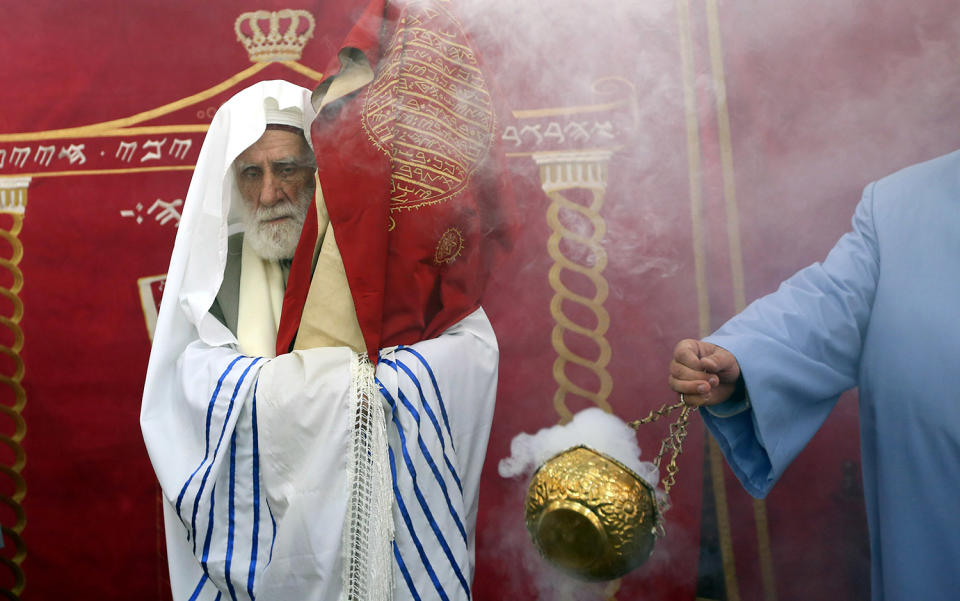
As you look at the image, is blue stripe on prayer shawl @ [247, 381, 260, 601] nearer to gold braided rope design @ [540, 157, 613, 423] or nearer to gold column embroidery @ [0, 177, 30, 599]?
gold braided rope design @ [540, 157, 613, 423]

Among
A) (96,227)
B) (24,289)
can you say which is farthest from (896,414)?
(24,289)

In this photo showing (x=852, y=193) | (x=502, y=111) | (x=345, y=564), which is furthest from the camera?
(x=852, y=193)

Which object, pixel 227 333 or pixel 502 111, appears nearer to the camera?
pixel 227 333

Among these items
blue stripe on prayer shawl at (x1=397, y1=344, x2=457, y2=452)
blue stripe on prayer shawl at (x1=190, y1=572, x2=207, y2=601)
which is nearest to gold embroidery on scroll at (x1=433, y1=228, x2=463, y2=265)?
blue stripe on prayer shawl at (x1=397, y1=344, x2=457, y2=452)

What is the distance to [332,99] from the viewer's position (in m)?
2.07

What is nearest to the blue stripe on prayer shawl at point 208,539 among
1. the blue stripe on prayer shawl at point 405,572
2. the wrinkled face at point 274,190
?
the blue stripe on prayer shawl at point 405,572

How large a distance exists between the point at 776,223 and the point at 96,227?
2.90 metres

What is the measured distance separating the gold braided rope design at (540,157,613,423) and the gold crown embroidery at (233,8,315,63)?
1221 mm

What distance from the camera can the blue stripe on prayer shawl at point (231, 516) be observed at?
1.88 meters

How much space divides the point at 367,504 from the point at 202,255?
0.92 metres

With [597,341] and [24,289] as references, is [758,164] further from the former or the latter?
[24,289]

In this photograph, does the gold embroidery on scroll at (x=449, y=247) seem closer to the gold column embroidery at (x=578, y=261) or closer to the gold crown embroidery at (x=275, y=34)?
the gold column embroidery at (x=578, y=261)

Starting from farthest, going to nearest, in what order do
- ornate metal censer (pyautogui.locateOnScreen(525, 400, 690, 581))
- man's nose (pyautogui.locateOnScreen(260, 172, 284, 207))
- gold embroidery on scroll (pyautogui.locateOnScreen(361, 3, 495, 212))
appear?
man's nose (pyautogui.locateOnScreen(260, 172, 284, 207))
gold embroidery on scroll (pyautogui.locateOnScreen(361, 3, 495, 212))
ornate metal censer (pyautogui.locateOnScreen(525, 400, 690, 581))

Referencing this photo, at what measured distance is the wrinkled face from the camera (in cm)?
225
